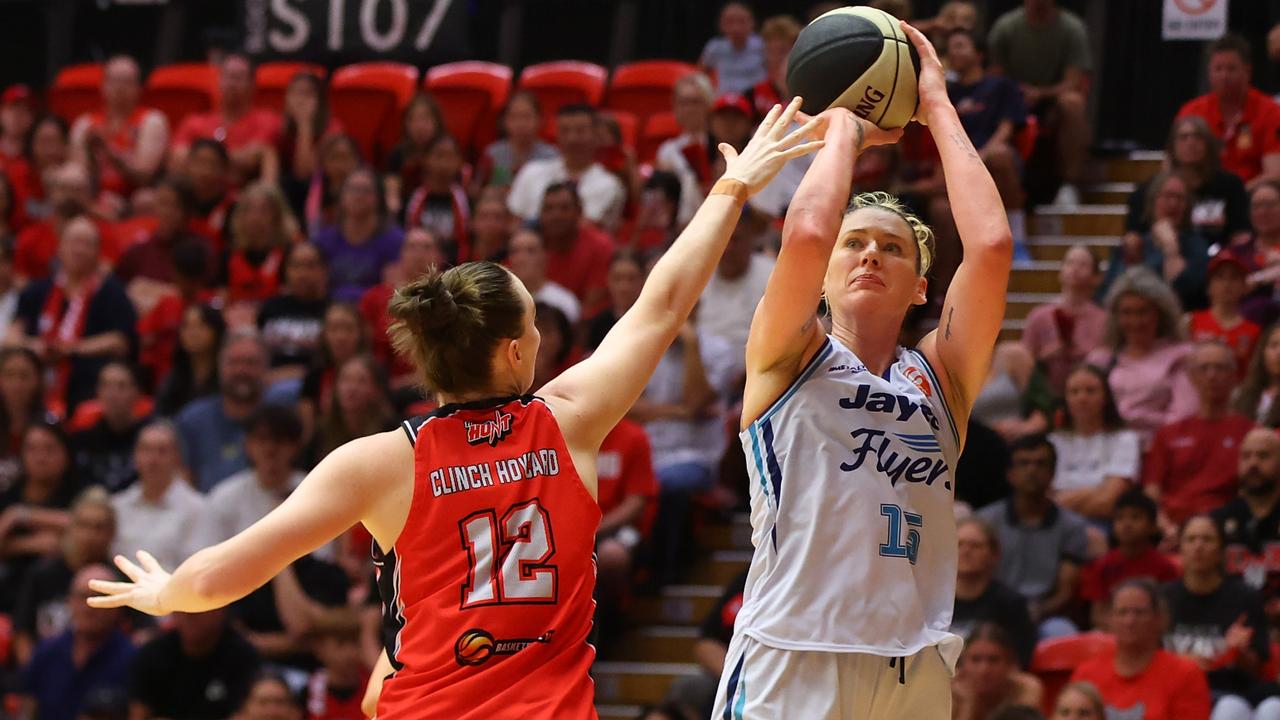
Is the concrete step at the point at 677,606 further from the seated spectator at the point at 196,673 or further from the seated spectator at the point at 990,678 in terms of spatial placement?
the seated spectator at the point at 990,678

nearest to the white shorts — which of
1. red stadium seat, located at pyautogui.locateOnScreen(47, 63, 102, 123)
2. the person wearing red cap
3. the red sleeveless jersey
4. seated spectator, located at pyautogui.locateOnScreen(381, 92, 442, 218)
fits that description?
the red sleeveless jersey

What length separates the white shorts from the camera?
3820 millimetres

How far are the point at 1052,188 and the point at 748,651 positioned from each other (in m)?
7.30

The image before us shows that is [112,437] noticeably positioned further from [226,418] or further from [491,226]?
[491,226]

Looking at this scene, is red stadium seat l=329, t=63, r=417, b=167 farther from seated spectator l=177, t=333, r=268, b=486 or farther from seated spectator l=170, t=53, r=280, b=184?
seated spectator l=177, t=333, r=268, b=486

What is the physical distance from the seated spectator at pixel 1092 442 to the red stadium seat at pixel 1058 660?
0.96 m

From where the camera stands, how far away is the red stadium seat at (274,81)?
522 inches

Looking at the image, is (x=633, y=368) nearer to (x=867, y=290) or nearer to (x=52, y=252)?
(x=867, y=290)

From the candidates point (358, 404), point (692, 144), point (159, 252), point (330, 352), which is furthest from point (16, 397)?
point (692, 144)

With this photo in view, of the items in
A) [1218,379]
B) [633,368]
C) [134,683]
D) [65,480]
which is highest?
[633,368]

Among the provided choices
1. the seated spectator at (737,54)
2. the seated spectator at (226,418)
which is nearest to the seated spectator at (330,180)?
the seated spectator at (226,418)

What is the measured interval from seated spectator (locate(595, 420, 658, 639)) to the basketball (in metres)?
4.66

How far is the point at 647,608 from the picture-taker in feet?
30.1

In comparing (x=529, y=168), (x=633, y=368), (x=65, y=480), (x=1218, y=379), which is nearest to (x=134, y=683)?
(x=65, y=480)
